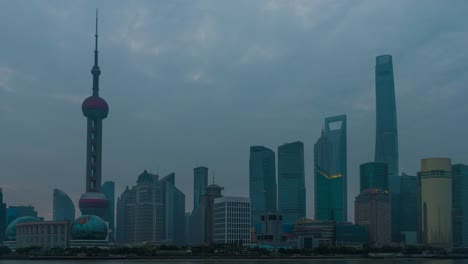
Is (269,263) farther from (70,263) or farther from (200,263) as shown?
(70,263)

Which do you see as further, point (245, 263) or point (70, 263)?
point (70, 263)

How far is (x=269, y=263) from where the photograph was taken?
570 ft

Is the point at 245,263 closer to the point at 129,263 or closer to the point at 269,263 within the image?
the point at 269,263

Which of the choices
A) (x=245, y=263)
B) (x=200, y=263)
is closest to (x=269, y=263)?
(x=245, y=263)

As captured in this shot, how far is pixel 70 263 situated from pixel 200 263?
3995cm

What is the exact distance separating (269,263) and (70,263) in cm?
5472

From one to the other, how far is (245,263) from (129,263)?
30047 millimetres

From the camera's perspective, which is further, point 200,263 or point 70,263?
point 70,263

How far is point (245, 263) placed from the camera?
568 ft

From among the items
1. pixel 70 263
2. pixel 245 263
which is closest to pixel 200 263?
pixel 245 263

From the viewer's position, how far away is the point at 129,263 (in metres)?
178

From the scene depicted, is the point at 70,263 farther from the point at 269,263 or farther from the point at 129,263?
the point at 269,263

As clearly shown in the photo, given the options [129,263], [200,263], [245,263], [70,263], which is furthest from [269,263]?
[70,263]

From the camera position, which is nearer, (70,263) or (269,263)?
(269,263)
